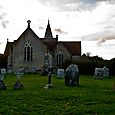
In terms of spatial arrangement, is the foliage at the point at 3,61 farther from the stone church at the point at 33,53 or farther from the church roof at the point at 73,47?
the church roof at the point at 73,47

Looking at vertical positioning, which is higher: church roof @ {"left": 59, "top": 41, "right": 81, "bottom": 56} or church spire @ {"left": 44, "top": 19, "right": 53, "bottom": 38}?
church spire @ {"left": 44, "top": 19, "right": 53, "bottom": 38}

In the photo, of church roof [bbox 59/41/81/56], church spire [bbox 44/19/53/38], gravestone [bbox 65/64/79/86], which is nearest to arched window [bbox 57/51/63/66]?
church roof [bbox 59/41/81/56]

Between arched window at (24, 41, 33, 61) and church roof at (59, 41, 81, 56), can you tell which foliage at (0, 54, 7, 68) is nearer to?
arched window at (24, 41, 33, 61)

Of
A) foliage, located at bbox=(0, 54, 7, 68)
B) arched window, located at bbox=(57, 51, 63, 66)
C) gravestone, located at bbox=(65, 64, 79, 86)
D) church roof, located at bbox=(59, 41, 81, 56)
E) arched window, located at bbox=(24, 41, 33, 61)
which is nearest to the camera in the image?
gravestone, located at bbox=(65, 64, 79, 86)

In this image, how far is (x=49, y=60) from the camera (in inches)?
2788

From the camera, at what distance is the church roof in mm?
72931

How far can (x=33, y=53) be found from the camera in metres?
70.4

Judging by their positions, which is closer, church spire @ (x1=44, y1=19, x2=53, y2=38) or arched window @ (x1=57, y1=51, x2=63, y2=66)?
arched window @ (x1=57, y1=51, x2=63, y2=66)

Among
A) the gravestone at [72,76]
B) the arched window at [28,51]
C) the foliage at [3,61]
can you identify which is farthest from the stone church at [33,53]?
the gravestone at [72,76]

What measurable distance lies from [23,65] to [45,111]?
5765 centimetres

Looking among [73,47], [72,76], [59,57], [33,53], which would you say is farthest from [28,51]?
[72,76]

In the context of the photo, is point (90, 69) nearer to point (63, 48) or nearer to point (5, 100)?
point (63, 48)

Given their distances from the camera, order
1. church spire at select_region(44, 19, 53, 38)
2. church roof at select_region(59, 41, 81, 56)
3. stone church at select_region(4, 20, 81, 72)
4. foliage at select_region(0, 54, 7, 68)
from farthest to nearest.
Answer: church spire at select_region(44, 19, 53, 38) → church roof at select_region(59, 41, 81, 56) → foliage at select_region(0, 54, 7, 68) → stone church at select_region(4, 20, 81, 72)

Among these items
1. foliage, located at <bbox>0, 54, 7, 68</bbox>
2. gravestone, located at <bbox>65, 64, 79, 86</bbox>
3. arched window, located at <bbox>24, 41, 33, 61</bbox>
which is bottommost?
gravestone, located at <bbox>65, 64, 79, 86</bbox>
